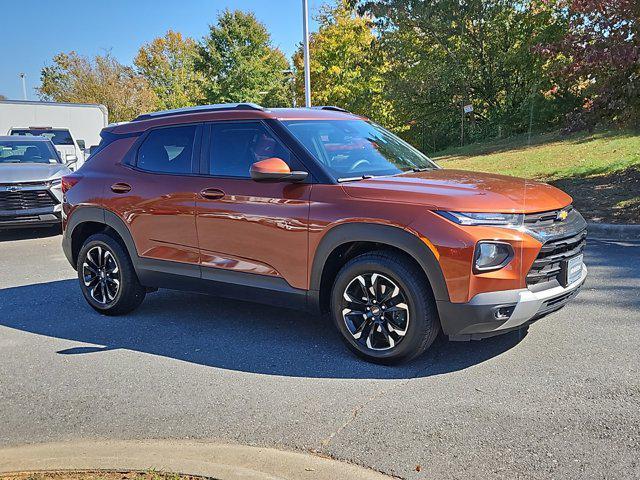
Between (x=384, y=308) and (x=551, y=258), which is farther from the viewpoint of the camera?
(x=384, y=308)

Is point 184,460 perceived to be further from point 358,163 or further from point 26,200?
point 26,200

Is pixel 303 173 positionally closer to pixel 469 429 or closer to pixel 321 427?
pixel 321 427

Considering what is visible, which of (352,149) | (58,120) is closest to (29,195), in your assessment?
(352,149)

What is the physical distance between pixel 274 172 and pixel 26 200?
293 inches

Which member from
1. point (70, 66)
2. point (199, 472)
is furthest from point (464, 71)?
point (70, 66)

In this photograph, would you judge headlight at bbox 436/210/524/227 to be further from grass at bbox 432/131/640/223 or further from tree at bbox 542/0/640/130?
tree at bbox 542/0/640/130

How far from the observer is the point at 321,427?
3283mm

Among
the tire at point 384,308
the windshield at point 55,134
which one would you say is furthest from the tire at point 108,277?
the windshield at point 55,134

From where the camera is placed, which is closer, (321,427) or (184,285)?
(321,427)

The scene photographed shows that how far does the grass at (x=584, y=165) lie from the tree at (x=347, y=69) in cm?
958

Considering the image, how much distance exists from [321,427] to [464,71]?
26611mm

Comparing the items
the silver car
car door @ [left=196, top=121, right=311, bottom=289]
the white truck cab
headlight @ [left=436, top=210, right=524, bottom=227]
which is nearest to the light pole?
the white truck cab

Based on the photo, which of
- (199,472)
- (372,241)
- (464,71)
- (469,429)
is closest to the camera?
(199,472)

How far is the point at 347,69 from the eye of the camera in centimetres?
3100
